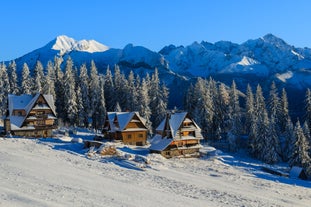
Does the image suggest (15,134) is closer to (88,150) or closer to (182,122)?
(88,150)

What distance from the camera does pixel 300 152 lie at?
64750 mm

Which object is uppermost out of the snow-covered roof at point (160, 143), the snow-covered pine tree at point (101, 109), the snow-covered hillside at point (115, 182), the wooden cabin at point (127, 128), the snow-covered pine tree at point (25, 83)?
the snow-covered pine tree at point (25, 83)

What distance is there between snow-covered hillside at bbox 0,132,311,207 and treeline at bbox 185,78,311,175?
20473mm

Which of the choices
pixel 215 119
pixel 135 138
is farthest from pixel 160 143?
pixel 215 119

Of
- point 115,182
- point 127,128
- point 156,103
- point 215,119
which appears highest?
point 156,103

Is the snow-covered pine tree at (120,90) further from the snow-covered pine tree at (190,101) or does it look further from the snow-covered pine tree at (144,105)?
the snow-covered pine tree at (190,101)

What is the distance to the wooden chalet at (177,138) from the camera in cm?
5812

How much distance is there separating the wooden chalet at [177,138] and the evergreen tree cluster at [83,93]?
19638mm

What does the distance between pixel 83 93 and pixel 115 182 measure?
56.9 meters

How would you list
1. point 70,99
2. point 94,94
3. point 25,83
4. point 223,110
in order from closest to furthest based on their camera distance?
point 70,99, point 25,83, point 94,94, point 223,110

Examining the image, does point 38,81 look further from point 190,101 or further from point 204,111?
point 204,111

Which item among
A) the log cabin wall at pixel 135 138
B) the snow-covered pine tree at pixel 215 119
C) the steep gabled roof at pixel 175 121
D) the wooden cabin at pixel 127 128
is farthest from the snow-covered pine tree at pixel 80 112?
the snow-covered pine tree at pixel 215 119

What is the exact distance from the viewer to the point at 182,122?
6031cm

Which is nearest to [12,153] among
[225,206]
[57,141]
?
[57,141]
